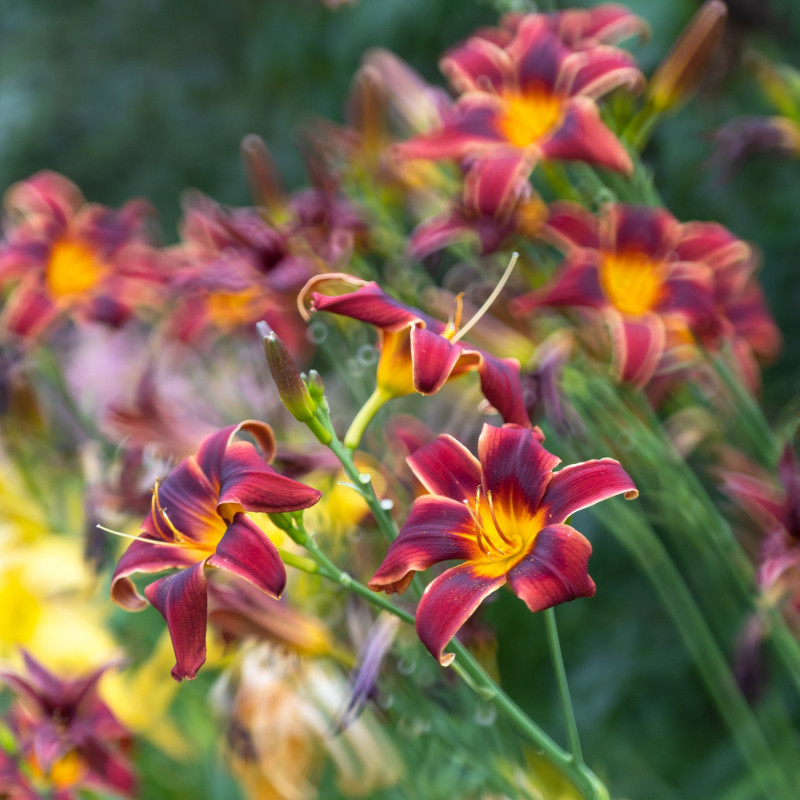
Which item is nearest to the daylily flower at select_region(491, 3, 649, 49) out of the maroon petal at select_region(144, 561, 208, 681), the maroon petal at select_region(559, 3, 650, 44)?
the maroon petal at select_region(559, 3, 650, 44)

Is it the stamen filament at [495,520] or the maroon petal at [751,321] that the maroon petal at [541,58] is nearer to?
the maroon petal at [751,321]

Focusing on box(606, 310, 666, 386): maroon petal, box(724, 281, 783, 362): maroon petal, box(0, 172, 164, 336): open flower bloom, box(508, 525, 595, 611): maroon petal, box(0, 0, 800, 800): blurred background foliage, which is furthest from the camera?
box(0, 0, 800, 800): blurred background foliage

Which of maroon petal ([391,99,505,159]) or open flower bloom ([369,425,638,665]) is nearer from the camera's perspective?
open flower bloom ([369,425,638,665])

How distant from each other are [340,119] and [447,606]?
1127 mm

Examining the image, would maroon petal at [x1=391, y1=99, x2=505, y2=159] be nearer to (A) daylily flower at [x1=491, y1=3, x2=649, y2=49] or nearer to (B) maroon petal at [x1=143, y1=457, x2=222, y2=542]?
(A) daylily flower at [x1=491, y1=3, x2=649, y2=49]

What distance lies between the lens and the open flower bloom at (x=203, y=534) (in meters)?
0.37

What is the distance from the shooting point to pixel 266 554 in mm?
374

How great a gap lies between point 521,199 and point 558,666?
0.97ft

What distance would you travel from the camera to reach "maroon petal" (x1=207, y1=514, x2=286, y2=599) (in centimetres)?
37

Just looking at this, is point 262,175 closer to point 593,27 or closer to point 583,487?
point 593,27

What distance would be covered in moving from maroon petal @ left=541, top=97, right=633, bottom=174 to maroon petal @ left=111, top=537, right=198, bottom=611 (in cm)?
30

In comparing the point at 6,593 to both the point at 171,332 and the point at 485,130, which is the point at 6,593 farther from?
the point at 485,130

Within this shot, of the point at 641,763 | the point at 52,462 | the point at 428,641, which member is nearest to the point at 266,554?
the point at 428,641

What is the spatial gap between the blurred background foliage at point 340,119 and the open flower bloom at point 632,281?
211 millimetres
